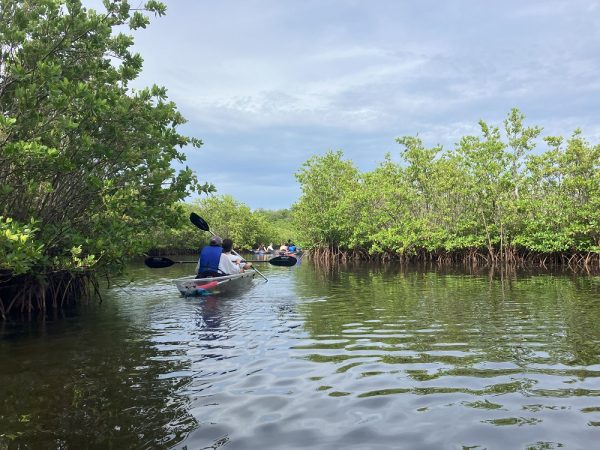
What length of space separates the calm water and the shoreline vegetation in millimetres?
1706

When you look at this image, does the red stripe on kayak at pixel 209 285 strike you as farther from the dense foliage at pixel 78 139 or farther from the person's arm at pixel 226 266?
the dense foliage at pixel 78 139

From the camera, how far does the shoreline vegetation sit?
7828mm

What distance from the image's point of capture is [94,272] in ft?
37.2

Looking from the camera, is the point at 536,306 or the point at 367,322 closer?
the point at 367,322

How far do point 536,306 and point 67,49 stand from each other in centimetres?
1116

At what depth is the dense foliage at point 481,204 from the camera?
24016 mm

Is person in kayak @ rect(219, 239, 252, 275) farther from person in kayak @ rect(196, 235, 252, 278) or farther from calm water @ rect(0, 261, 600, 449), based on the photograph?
calm water @ rect(0, 261, 600, 449)

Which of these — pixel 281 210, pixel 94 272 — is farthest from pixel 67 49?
pixel 281 210

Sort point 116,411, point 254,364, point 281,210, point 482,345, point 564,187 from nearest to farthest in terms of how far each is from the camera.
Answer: point 116,411
point 254,364
point 482,345
point 564,187
point 281,210

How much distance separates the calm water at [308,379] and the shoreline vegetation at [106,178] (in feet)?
5.60

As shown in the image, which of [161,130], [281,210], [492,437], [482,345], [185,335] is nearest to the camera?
[492,437]

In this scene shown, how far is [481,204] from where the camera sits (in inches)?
1077

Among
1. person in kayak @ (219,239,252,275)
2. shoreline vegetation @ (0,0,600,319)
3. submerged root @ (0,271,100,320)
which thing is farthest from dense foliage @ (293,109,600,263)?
submerged root @ (0,271,100,320)

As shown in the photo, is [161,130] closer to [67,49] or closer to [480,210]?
[67,49]
